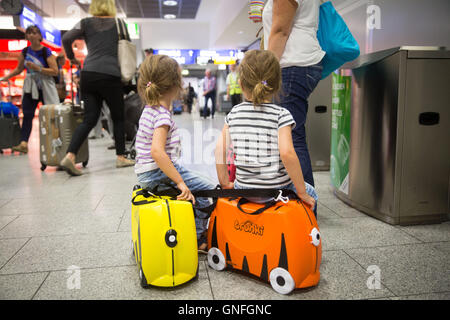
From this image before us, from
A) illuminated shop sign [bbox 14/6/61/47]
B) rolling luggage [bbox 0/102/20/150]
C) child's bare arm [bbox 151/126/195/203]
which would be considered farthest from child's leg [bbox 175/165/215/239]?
illuminated shop sign [bbox 14/6/61/47]

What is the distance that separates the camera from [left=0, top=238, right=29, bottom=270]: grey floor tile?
166cm

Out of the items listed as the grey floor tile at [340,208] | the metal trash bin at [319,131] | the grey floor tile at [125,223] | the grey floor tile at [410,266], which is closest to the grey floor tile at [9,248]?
the grey floor tile at [125,223]

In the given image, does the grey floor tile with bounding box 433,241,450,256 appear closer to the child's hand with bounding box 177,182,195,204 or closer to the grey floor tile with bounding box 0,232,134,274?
the child's hand with bounding box 177,182,195,204

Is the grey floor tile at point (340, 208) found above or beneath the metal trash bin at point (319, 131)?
beneath

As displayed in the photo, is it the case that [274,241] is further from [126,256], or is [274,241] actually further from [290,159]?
[126,256]

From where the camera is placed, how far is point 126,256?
1.66 meters

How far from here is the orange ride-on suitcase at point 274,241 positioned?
127 centimetres

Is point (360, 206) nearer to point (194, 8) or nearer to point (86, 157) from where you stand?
point (86, 157)

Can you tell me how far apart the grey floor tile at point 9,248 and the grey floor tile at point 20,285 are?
0.19 m

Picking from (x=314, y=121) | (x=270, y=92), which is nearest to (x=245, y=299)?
(x=270, y=92)

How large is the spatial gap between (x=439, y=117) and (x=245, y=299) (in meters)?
1.63

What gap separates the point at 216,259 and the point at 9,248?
43.5 inches

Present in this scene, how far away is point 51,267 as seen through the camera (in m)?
1.55

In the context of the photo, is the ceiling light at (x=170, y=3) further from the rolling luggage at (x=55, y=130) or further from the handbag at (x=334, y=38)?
the handbag at (x=334, y=38)
